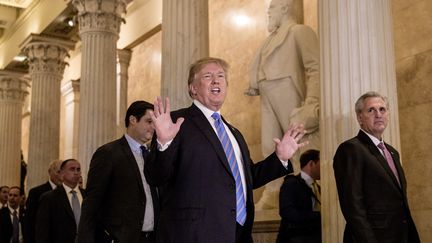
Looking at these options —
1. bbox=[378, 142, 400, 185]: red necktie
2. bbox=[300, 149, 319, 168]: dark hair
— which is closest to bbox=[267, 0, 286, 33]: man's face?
bbox=[300, 149, 319, 168]: dark hair

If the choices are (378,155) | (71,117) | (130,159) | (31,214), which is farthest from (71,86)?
(378,155)

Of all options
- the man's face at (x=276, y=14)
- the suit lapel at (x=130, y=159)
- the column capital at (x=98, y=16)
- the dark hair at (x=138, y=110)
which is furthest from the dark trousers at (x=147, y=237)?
the column capital at (x=98, y=16)

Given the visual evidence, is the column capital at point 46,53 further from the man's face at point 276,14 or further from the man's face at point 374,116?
the man's face at point 374,116

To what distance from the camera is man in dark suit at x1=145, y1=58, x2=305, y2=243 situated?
3590mm

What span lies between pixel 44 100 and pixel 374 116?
45.1 ft

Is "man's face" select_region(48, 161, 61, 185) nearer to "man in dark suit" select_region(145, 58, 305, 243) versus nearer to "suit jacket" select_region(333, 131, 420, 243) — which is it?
"suit jacket" select_region(333, 131, 420, 243)

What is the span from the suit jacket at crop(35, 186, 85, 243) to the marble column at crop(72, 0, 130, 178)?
227 inches

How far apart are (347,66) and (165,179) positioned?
8.92ft

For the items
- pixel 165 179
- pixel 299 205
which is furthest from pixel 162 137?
pixel 299 205

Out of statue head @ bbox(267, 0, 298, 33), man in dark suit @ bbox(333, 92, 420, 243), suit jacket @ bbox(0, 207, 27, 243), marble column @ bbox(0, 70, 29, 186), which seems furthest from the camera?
marble column @ bbox(0, 70, 29, 186)

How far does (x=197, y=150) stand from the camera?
374 centimetres

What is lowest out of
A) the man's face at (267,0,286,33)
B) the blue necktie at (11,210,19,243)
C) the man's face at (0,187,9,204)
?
the blue necktie at (11,210,19,243)

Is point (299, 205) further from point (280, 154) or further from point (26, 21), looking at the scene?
point (26, 21)

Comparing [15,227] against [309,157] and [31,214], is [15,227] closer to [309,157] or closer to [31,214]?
[31,214]
